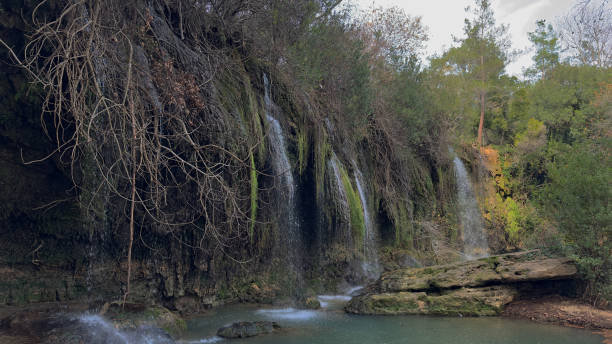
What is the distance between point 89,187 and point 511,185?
18.7 m

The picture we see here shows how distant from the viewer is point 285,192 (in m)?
9.08

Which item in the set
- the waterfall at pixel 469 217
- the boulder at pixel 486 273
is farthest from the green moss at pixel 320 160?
A: the waterfall at pixel 469 217

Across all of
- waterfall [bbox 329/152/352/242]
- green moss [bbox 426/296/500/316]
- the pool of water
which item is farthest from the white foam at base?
waterfall [bbox 329/152/352/242]

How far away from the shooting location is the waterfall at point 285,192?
891 cm

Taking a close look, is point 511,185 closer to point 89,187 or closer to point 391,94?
point 391,94

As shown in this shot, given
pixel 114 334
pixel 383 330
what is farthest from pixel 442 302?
pixel 114 334

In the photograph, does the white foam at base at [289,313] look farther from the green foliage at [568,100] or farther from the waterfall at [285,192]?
the green foliage at [568,100]

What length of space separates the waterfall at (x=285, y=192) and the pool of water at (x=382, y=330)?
1.43 metres

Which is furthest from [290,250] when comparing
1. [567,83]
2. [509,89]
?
[567,83]

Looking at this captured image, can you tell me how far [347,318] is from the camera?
8109 millimetres

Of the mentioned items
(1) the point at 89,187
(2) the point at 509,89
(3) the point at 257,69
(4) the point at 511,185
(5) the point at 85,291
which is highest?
(2) the point at 509,89

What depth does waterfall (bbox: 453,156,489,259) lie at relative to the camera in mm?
17766

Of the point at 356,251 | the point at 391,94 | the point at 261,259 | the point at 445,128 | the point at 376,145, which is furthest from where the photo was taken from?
the point at 445,128

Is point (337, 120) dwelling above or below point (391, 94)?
below
